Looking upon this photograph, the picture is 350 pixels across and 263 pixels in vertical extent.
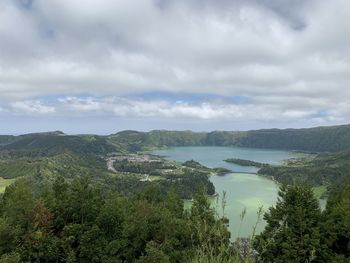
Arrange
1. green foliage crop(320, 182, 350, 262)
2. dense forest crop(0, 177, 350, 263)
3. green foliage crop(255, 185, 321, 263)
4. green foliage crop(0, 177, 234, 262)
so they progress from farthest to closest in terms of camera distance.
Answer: green foliage crop(0, 177, 234, 262)
green foliage crop(320, 182, 350, 262)
dense forest crop(0, 177, 350, 263)
green foliage crop(255, 185, 321, 263)

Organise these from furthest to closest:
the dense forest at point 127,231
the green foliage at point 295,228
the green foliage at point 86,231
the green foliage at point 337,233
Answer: the green foliage at point 86,231
the green foliage at point 337,233
the dense forest at point 127,231
the green foliage at point 295,228

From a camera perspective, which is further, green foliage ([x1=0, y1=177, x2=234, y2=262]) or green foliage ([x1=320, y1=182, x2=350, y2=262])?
green foliage ([x1=0, y1=177, x2=234, y2=262])

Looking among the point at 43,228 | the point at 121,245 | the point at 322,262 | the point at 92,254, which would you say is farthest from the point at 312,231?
the point at 43,228

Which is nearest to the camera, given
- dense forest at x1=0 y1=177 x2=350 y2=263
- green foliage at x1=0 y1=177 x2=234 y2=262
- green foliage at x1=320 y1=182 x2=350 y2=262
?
dense forest at x1=0 y1=177 x2=350 y2=263

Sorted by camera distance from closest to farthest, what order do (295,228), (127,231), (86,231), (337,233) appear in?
(337,233) < (295,228) < (86,231) < (127,231)

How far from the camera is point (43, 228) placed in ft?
133

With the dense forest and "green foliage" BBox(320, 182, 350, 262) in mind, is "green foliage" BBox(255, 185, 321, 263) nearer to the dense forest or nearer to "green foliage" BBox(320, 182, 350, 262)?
the dense forest

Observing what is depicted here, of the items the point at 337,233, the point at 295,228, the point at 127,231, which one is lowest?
the point at 127,231

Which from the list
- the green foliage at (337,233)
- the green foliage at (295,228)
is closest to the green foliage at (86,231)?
the green foliage at (295,228)

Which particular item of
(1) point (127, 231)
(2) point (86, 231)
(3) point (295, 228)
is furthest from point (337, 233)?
(2) point (86, 231)

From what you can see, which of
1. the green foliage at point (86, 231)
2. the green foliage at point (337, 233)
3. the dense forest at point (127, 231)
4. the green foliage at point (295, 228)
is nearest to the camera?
the green foliage at point (295, 228)

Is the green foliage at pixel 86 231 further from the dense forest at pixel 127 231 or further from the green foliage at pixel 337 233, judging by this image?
the green foliage at pixel 337 233

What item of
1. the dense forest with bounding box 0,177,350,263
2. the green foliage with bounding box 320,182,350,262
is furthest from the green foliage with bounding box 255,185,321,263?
the green foliage with bounding box 320,182,350,262

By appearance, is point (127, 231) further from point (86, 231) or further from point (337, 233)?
point (337, 233)
